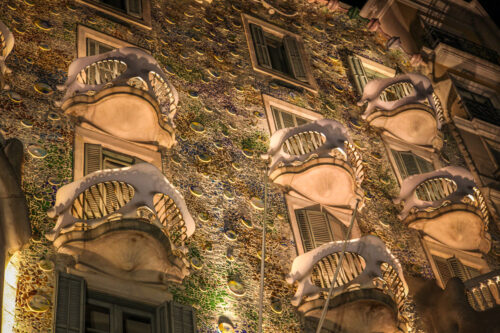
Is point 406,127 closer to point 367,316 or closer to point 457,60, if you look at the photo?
point 457,60

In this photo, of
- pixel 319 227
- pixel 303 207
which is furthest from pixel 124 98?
pixel 319 227

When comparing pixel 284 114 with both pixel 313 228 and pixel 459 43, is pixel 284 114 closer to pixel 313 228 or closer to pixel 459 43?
pixel 313 228

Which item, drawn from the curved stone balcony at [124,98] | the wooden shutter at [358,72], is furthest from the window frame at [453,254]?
the curved stone balcony at [124,98]

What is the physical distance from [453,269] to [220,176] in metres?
4.74

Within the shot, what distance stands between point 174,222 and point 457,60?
12092mm

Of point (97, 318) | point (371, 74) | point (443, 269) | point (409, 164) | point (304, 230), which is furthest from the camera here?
point (371, 74)

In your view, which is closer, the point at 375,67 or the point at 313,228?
the point at 313,228

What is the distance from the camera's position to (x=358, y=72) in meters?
19.2

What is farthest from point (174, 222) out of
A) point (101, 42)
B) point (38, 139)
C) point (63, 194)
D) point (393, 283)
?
point (101, 42)

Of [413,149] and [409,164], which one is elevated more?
[413,149]

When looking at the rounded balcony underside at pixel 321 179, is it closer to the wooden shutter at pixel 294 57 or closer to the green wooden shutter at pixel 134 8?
the wooden shutter at pixel 294 57

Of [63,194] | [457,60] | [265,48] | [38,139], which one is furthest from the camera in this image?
[457,60]

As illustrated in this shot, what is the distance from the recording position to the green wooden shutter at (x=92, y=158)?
12488 millimetres

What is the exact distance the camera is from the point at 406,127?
693 inches
